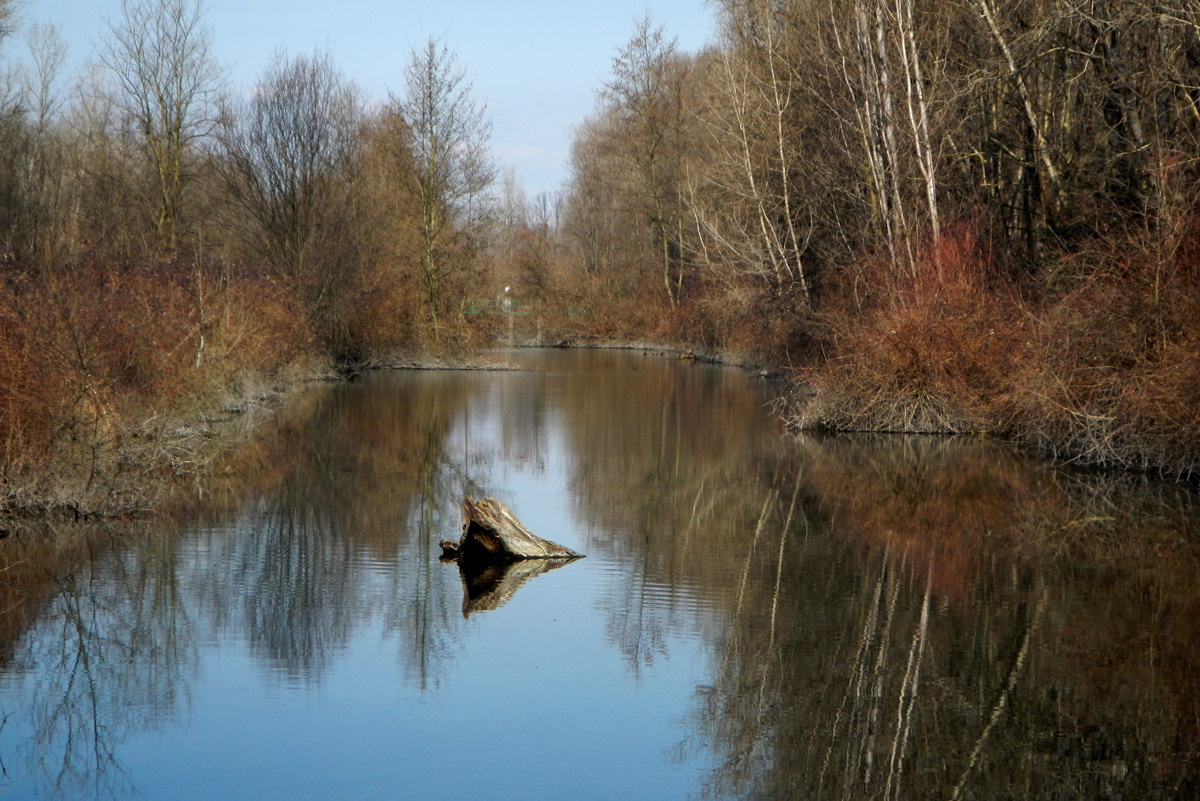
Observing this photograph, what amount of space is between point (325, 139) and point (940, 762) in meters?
33.6

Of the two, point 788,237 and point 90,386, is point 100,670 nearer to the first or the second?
point 90,386

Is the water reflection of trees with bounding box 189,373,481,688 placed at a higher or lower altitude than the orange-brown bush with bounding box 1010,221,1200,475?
lower

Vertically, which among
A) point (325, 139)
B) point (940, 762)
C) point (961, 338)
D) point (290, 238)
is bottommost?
point (940, 762)

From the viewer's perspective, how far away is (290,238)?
34.8 m

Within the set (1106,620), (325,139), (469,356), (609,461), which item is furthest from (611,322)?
(1106,620)

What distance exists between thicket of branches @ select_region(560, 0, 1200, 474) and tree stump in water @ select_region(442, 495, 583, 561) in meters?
7.92

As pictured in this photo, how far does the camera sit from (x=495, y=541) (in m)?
10.2

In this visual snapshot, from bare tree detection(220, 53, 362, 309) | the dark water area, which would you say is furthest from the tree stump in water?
bare tree detection(220, 53, 362, 309)

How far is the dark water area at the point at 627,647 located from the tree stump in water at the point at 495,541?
0.85ft

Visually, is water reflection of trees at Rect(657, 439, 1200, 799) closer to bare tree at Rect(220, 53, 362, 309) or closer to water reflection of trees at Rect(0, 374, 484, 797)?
water reflection of trees at Rect(0, 374, 484, 797)

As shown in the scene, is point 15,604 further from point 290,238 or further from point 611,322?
point 611,322

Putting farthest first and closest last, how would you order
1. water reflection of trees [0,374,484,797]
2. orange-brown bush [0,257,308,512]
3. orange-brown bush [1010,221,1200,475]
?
orange-brown bush [1010,221,1200,475] → orange-brown bush [0,257,308,512] → water reflection of trees [0,374,484,797]

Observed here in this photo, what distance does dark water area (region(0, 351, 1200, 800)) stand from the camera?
18.0ft

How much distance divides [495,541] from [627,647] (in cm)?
282
